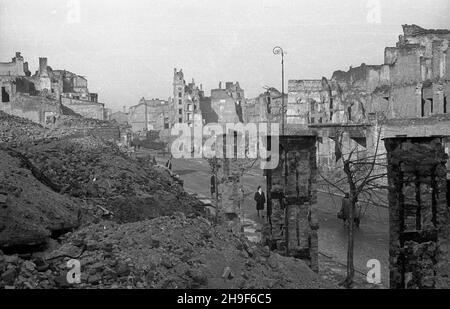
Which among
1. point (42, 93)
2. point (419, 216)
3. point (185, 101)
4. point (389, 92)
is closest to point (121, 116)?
point (185, 101)

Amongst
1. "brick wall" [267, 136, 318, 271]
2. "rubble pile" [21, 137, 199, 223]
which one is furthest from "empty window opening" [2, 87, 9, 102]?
"brick wall" [267, 136, 318, 271]

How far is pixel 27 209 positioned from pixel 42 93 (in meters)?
37.3

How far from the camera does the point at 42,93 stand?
41.5m

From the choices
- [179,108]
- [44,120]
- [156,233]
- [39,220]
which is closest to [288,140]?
[156,233]

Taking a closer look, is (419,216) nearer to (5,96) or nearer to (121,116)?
(5,96)

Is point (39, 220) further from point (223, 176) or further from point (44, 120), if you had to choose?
point (44, 120)

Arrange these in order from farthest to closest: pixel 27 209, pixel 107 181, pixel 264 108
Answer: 1. pixel 264 108
2. pixel 107 181
3. pixel 27 209

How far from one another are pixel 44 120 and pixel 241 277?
102ft

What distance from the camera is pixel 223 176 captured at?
1681cm

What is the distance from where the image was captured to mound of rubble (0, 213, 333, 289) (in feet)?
19.7

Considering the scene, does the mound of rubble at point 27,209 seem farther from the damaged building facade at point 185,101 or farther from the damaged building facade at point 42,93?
the damaged building facade at point 185,101

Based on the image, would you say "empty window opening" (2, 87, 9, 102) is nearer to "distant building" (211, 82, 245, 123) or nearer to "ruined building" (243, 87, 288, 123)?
"ruined building" (243, 87, 288, 123)

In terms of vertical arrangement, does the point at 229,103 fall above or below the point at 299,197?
above

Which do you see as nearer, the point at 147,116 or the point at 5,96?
the point at 5,96
